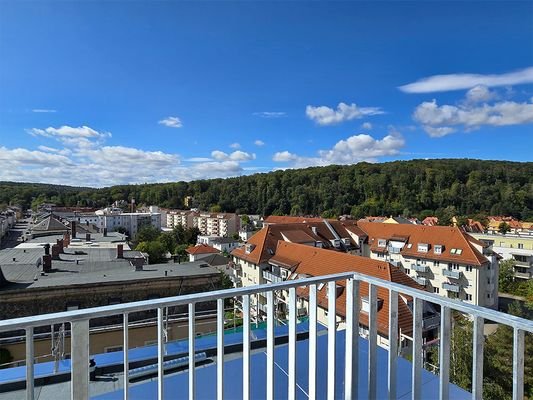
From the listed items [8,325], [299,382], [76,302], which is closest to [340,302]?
[299,382]

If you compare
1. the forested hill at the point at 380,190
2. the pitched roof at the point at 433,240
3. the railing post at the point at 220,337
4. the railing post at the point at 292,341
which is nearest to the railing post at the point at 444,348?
the railing post at the point at 292,341

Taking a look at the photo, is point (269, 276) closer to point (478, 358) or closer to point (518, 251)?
point (478, 358)

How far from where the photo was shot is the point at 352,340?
1.69m

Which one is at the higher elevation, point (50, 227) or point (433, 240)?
point (433, 240)

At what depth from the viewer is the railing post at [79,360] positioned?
1046 mm

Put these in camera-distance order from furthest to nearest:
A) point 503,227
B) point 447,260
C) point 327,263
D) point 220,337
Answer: point 503,227 < point 447,260 < point 327,263 < point 220,337

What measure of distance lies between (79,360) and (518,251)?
104ft

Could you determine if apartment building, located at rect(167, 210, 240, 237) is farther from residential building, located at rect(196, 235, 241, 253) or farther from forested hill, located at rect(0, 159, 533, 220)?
residential building, located at rect(196, 235, 241, 253)

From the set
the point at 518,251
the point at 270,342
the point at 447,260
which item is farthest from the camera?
the point at 518,251

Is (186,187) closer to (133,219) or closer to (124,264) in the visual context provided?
(133,219)

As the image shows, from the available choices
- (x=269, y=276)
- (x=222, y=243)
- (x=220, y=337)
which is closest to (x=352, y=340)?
(x=220, y=337)

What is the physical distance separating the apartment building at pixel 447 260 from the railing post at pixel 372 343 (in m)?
17.0

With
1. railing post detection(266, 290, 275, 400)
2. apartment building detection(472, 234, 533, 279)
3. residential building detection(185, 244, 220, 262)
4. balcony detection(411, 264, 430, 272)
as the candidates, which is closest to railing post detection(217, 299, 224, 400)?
railing post detection(266, 290, 275, 400)

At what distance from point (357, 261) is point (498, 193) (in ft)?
138
